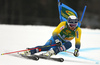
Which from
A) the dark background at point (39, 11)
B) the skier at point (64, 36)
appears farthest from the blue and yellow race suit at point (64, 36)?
the dark background at point (39, 11)

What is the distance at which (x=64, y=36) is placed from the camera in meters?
5.16

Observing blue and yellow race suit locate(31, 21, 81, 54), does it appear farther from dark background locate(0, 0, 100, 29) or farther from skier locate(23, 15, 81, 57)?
dark background locate(0, 0, 100, 29)

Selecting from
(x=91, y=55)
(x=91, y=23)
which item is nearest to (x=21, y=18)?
(x=91, y=23)

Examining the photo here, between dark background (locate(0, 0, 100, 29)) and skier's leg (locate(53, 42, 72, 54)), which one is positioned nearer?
skier's leg (locate(53, 42, 72, 54))

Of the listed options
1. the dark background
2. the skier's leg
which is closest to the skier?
the skier's leg

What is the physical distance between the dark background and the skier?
11.2 m

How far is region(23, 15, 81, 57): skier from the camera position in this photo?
15.8 feet

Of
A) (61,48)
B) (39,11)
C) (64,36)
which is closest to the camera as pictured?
(61,48)

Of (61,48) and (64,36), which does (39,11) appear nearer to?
(64,36)

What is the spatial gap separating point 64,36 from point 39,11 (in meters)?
12.9

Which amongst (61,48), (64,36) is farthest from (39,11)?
(61,48)

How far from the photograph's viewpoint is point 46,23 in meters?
16.3

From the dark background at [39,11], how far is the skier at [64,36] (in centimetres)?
1124

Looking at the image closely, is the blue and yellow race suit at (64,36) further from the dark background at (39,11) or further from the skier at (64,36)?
the dark background at (39,11)
